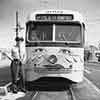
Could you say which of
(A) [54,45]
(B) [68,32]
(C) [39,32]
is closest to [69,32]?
(B) [68,32]

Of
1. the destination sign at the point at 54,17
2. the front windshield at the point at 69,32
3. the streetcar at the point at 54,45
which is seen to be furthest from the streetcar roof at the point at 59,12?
the front windshield at the point at 69,32

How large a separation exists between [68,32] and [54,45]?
2.92 feet

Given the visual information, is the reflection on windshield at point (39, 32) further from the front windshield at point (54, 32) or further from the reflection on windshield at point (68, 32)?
the reflection on windshield at point (68, 32)

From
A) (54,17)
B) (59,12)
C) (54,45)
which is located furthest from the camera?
(59,12)

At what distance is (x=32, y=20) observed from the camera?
10062mm

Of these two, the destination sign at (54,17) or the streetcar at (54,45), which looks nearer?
the streetcar at (54,45)

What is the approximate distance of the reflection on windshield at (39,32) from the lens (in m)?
10.1

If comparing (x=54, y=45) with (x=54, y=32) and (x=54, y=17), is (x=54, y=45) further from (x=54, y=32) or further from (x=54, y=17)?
(x=54, y=17)

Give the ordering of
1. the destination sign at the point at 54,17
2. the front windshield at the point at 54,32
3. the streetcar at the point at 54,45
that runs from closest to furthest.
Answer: the streetcar at the point at 54,45 < the front windshield at the point at 54,32 < the destination sign at the point at 54,17

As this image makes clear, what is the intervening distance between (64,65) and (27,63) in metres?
1.59

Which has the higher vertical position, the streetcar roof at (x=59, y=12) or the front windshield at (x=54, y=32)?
the streetcar roof at (x=59, y=12)

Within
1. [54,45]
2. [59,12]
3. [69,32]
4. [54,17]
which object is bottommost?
[54,45]

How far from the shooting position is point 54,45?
9820 mm

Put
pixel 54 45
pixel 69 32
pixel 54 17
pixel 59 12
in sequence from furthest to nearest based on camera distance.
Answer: pixel 59 12 → pixel 54 17 → pixel 69 32 → pixel 54 45
